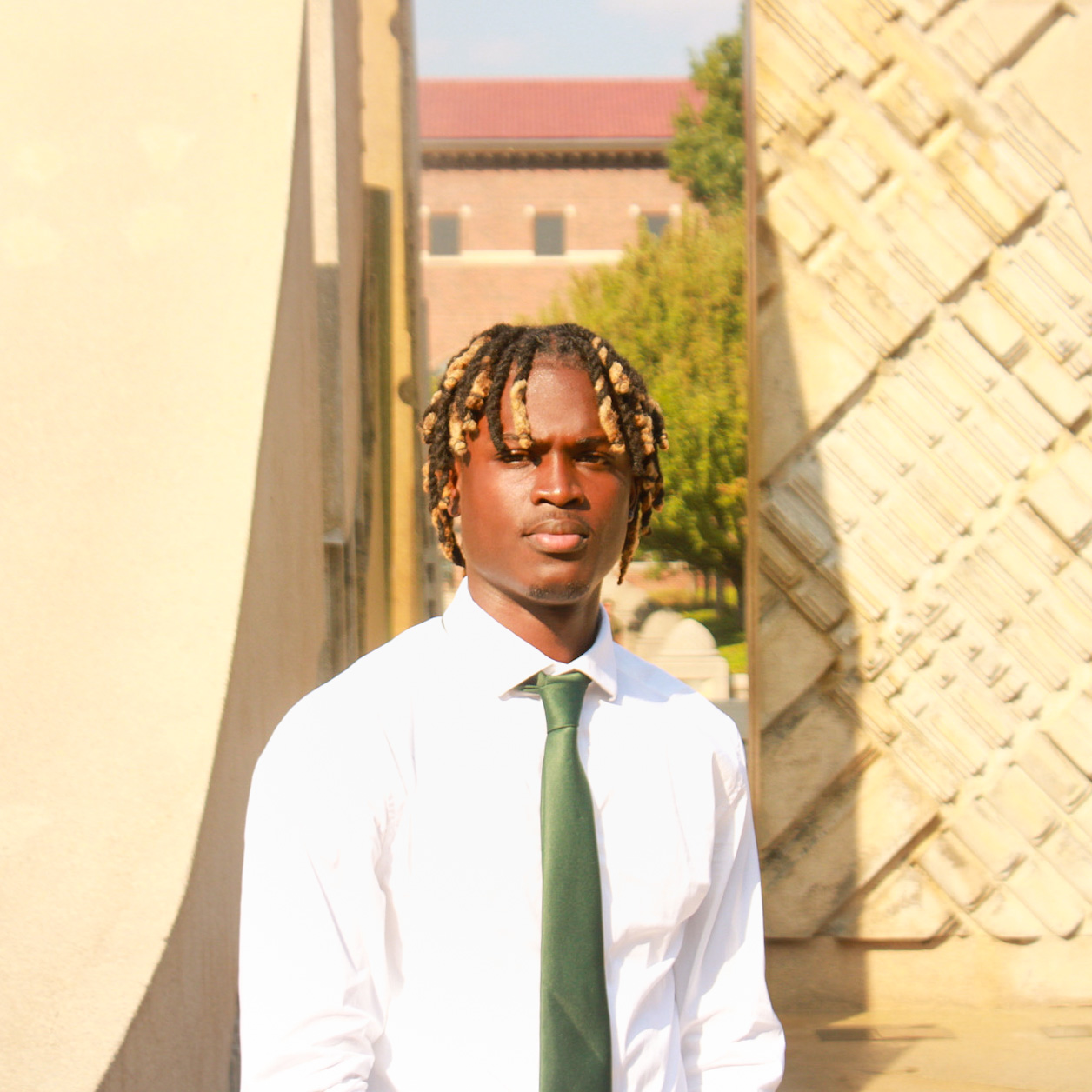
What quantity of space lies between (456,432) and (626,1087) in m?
0.90

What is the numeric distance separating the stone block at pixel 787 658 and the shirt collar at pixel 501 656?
2.23m

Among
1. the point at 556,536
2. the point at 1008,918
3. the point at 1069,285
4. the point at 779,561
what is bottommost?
the point at 1008,918

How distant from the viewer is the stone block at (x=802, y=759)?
3.80 m

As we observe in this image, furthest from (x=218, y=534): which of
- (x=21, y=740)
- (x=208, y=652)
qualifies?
(x=21, y=740)

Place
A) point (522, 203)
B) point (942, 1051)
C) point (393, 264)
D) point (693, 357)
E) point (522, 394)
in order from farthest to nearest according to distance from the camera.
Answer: point (522, 203) → point (693, 357) → point (393, 264) → point (942, 1051) → point (522, 394)

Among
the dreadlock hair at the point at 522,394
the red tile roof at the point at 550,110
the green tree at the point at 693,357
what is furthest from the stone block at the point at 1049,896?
the red tile roof at the point at 550,110

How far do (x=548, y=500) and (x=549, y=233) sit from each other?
134 feet

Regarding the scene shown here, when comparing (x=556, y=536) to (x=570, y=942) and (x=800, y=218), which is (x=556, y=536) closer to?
(x=570, y=942)

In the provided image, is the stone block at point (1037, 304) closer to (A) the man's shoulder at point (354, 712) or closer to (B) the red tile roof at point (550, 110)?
(A) the man's shoulder at point (354, 712)

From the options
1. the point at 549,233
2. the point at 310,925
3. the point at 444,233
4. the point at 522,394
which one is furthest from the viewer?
the point at 549,233

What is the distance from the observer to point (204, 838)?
230 centimetres

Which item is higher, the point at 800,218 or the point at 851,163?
the point at 851,163

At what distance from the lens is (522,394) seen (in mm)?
1620

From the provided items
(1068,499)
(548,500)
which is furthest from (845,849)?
(548,500)
